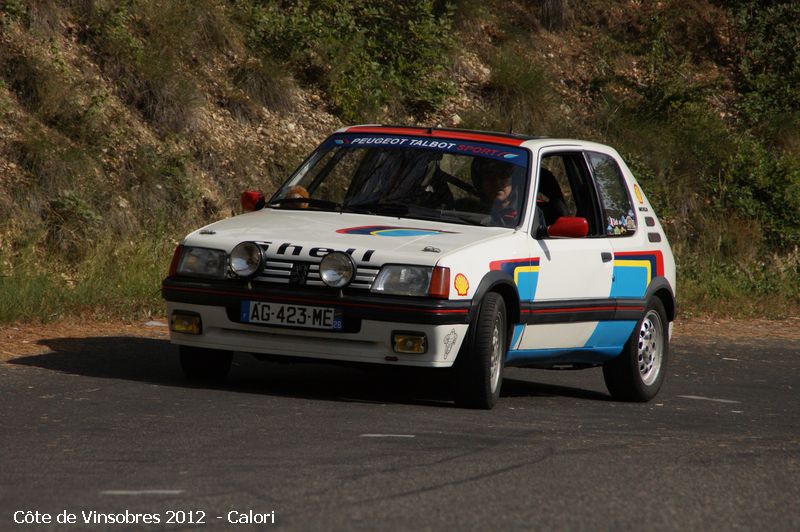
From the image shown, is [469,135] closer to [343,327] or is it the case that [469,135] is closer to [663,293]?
[663,293]

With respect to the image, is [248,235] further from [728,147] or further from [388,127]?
[728,147]

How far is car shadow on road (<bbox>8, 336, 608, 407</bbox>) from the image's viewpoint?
8969mm

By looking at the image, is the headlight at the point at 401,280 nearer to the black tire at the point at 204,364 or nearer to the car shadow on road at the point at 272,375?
the car shadow on road at the point at 272,375

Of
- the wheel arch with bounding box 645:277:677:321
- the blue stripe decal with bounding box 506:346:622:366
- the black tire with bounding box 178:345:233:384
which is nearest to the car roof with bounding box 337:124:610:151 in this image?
the wheel arch with bounding box 645:277:677:321

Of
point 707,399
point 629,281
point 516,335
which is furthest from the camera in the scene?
point 707,399

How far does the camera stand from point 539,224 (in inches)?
371

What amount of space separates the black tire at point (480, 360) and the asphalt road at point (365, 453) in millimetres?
109

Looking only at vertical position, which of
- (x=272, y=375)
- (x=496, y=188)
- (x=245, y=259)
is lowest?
(x=272, y=375)

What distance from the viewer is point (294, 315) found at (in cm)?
830

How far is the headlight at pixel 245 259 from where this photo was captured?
27.6ft

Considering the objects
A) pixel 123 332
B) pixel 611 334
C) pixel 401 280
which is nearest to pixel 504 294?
pixel 401 280

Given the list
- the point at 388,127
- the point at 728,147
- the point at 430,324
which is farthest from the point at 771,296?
the point at 430,324

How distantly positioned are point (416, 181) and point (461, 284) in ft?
4.79

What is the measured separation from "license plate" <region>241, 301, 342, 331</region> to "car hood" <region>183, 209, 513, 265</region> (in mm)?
288
